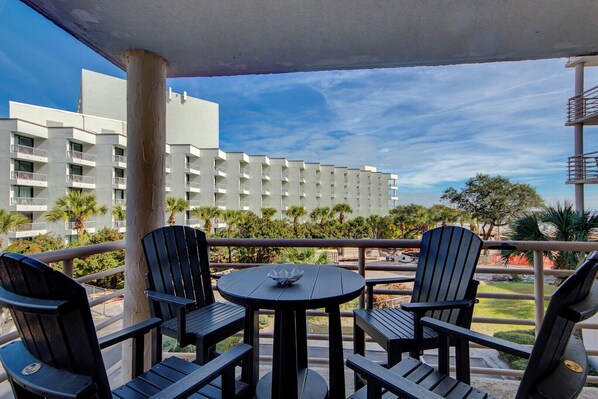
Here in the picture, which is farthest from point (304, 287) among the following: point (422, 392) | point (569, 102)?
point (569, 102)

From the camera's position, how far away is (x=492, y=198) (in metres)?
24.2

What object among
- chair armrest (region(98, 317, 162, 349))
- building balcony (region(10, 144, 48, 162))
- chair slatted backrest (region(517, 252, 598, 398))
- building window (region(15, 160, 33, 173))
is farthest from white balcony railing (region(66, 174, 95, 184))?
chair slatted backrest (region(517, 252, 598, 398))

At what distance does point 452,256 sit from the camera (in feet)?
6.20

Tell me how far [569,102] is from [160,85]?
496 inches

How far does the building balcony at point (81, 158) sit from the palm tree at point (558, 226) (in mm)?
30415

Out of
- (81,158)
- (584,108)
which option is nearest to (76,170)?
(81,158)

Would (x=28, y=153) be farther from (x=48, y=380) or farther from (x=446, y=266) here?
(x=446, y=266)

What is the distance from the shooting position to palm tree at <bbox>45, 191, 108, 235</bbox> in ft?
73.9

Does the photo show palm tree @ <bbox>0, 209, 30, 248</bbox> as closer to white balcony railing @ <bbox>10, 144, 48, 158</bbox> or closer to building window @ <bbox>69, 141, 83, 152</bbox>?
white balcony railing @ <bbox>10, 144, 48, 158</bbox>

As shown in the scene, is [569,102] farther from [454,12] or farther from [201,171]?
[201,171]

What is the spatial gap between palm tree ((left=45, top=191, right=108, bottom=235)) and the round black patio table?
85.3ft

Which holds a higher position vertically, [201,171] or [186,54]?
[201,171]

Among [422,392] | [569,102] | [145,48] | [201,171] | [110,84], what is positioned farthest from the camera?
[201,171]

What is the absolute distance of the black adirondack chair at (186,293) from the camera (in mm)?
1626
